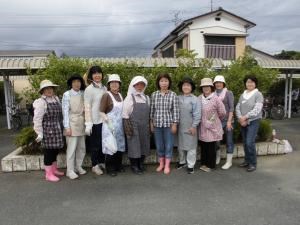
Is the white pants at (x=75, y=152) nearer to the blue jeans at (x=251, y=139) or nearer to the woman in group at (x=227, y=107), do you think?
the woman in group at (x=227, y=107)

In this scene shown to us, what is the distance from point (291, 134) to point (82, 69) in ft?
22.9

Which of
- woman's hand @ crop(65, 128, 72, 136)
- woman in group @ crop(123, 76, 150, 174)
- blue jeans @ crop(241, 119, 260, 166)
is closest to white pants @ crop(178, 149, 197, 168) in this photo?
woman in group @ crop(123, 76, 150, 174)

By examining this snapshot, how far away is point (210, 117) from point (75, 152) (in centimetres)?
238

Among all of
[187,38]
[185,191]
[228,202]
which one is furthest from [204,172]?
[187,38]

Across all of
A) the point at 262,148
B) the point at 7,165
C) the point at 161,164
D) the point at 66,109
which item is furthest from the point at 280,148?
the point at 7,165

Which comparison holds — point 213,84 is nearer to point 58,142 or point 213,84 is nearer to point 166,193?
point 166,193

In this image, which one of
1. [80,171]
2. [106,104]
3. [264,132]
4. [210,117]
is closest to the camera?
[106,104]

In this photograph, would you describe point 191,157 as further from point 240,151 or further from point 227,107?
point 240,151

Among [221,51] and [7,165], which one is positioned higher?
[221,51]

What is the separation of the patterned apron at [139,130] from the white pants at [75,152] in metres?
0.81

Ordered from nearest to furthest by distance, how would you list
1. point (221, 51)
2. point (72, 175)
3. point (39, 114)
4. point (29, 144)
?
point (39, 114), point (72, 175), point (29, 144), point (221, 51)

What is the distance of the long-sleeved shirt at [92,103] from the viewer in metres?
5.26

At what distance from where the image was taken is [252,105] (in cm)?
556

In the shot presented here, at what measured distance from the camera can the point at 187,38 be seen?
2272cm
